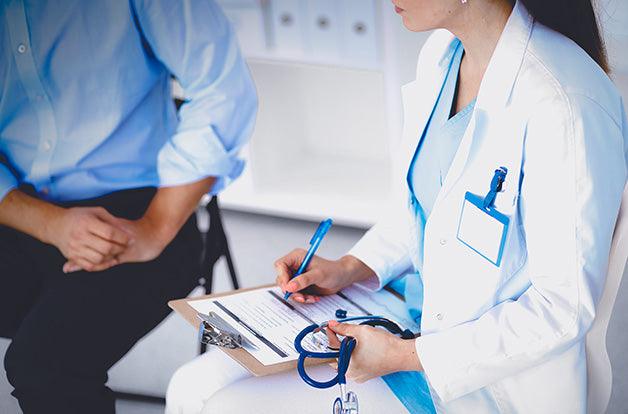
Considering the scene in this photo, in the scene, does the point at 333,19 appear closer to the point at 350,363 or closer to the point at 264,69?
the point at 264,69

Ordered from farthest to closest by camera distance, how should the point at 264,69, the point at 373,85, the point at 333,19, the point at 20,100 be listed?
the point at 373,85
the point at 264,69
the point at 333,19
the point at 20,100

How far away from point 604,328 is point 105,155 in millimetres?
1018

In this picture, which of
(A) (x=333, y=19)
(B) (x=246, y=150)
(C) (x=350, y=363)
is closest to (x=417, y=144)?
(C) (x=350, y=363)

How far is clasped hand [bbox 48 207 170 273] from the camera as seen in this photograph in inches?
65.0

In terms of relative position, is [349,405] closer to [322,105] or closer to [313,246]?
[313,246]

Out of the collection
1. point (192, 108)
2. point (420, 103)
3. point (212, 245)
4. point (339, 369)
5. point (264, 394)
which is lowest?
point (212, 245)

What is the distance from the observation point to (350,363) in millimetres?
1287

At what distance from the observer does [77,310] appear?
160cm

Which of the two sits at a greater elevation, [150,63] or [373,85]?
[150,63]

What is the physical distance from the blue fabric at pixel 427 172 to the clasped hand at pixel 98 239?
1.76ft

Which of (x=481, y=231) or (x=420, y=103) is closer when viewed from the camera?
(x=481, y=231)

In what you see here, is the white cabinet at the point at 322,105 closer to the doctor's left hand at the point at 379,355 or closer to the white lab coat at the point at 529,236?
the white lab coat at the point at 529,236

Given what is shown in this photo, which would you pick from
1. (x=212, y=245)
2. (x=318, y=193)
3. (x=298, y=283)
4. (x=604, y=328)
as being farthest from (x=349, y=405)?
(x=318, y=193)

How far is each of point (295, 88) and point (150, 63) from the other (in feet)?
5.37
